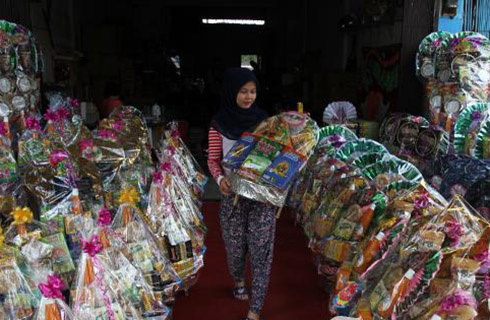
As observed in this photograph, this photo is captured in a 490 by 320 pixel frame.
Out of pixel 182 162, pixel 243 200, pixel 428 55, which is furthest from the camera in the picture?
pixel 428 55

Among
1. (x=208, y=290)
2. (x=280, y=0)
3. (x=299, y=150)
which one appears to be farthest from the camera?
(x=280, y=0)

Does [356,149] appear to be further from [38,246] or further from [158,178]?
[38,246]

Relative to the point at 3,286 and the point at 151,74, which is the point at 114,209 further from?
the point at 151,74

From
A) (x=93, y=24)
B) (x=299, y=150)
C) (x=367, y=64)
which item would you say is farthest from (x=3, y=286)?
(x=93, y=24)

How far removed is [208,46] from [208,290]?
1240cm

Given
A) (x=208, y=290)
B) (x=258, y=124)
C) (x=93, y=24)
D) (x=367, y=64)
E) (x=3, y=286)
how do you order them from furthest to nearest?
(x=93, y=24)
(x=367, y=64)
(x=208, y=290)
(x=258, y=124)
(x=3, y=286)

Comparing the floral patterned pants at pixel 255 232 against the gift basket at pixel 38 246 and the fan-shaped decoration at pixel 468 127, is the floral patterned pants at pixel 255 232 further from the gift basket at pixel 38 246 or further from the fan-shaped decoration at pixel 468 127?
the fan-shaped decoration at pixel 468 127

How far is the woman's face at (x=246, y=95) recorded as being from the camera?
81.4 inches

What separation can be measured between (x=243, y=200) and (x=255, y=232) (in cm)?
17

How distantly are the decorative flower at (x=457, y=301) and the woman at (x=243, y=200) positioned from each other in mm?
999

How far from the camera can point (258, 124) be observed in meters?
2.10

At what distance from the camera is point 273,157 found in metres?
1.90

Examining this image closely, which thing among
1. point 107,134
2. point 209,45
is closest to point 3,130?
point 107,134

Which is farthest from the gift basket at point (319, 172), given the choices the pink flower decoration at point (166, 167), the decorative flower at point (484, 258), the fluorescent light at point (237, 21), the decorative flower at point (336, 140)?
the fluorescent light at point (237, 21)
